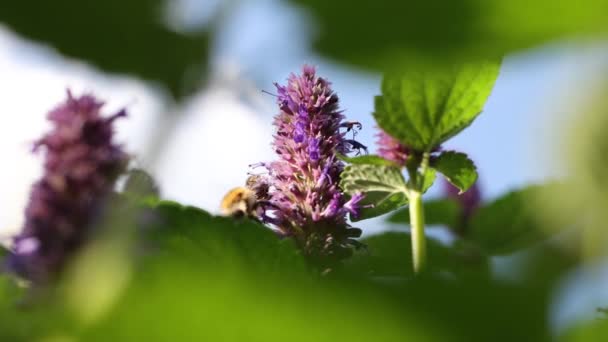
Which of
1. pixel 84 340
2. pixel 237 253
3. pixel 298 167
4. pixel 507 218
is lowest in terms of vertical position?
pixel 84 340

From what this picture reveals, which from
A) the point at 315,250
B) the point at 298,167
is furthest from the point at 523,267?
the point at 298,167

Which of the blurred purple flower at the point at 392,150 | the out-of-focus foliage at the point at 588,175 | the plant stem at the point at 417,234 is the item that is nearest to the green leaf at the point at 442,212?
the blurred purple flower at the point at 392,150

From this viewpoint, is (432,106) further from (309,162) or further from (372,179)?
(309,162)

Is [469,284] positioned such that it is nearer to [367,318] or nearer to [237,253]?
[367,318]

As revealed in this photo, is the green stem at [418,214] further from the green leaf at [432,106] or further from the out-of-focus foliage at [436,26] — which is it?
the out-of-focus foliage at [436,26]

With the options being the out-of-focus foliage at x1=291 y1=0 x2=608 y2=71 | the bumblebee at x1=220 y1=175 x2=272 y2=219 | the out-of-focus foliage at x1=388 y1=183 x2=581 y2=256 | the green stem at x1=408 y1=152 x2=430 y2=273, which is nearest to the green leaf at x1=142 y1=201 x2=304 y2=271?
the green stem at x1=408 y1=152 x2=430 y2=273

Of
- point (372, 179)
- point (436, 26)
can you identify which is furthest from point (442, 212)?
point (436, 26)

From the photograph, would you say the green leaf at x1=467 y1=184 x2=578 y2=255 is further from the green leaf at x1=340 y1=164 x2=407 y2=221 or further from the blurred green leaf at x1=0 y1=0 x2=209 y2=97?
the blurred green leaf at x1=0 y1=0 x2=209 y2=97
